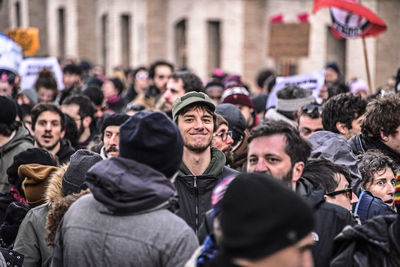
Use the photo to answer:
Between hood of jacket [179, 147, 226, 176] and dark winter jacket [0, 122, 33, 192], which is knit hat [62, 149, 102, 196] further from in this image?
dark winter jacket [0, 122, 33, 192]

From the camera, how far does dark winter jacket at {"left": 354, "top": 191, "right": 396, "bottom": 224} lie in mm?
4352

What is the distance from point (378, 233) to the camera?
10.6ft

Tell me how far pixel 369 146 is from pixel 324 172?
1461 millimetres

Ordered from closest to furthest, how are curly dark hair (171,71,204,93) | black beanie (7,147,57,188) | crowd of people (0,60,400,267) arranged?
crowd of people (0,60,400,267)
black beanie (7,147,57,188)
curly dark hair (171,71,204,93)

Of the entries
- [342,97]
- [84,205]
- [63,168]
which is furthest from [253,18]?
[84,205]

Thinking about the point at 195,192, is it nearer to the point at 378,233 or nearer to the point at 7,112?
the point at 378,233

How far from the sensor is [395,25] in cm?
1550

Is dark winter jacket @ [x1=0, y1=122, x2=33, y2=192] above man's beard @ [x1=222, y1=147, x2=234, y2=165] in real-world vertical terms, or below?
below

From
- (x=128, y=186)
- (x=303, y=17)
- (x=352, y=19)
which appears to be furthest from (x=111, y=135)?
(x=303, y=17)

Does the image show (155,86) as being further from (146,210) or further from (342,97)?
(146,210)

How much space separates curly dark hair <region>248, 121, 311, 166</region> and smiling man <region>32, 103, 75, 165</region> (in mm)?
3636

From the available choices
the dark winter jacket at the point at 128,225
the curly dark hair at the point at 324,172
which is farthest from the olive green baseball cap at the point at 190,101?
the dark winter jacket at the point at 128,225

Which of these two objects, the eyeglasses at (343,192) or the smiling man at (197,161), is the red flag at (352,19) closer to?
the smiling man at (197,161)

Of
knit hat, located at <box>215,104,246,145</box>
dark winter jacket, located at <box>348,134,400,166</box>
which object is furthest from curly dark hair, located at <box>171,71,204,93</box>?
dark winter jacket, located at <box>348,134,400,166</box>
